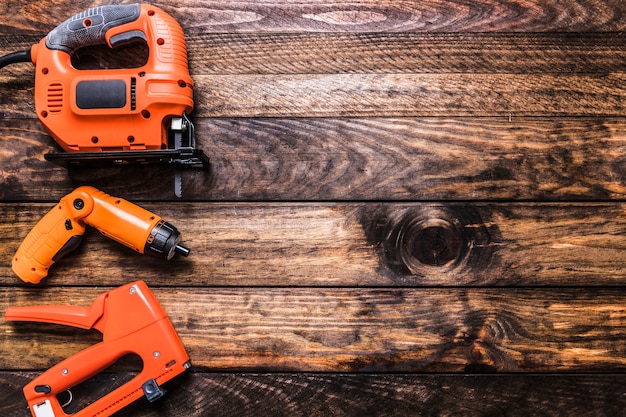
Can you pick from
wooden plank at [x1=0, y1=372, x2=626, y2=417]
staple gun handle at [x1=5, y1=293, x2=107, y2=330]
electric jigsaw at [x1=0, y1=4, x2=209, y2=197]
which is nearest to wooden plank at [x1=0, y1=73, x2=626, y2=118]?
electric jigsaw at [x1=0, y1=4, x2=209, y2=197]

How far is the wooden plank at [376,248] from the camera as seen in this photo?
1232mm

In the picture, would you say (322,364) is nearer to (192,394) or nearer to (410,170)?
(192,394)

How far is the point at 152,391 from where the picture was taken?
1.14 metres

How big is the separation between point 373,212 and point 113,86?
0.67 metres

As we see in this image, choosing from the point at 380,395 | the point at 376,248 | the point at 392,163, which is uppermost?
the point at 392,163

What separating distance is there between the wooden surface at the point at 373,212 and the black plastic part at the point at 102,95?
0.17 meters

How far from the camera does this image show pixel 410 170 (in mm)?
1247

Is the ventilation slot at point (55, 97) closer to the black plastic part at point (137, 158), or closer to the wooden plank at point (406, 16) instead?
the black plastic part at point (137, 158)

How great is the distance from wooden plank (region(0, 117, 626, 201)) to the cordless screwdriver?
85 mm

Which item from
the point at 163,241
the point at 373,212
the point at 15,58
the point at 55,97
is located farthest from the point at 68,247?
the point at 373,212

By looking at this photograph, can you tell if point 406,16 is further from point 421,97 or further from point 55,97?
point 55,97

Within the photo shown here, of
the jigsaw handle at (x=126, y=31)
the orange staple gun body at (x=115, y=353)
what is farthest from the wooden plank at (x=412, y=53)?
the orange staple gun body at (x=115, y=353)

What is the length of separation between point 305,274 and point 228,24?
2.12ft

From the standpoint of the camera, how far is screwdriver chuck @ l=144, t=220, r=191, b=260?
3.77ft
